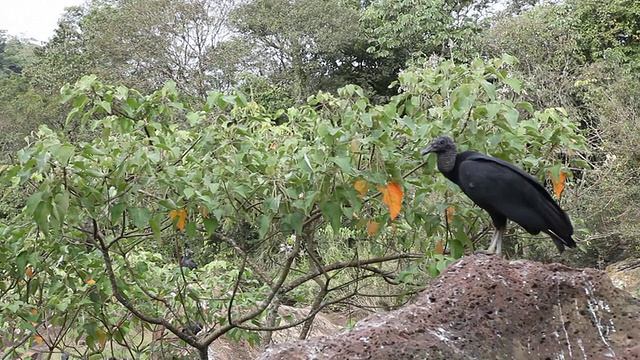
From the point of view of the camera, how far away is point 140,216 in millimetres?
2887

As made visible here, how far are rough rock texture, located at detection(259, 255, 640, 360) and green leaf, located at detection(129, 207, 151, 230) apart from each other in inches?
43.3

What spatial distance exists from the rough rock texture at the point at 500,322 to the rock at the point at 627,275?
7518 millimetres

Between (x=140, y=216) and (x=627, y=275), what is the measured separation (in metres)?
8.44

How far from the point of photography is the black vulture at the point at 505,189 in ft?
10.2

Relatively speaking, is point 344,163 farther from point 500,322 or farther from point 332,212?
point 500,322

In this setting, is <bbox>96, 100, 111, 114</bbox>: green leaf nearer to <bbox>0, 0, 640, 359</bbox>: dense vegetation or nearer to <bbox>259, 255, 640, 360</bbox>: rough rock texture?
<bbox>0, 0, 640, 359</bbox>: dense vegetation

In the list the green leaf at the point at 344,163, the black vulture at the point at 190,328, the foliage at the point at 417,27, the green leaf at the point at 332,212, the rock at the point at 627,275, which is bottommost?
the black vulture at the point at 190,328

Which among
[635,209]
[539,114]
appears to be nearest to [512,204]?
[539,114]

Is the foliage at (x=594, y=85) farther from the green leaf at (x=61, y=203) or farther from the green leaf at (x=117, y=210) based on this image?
the green leaf at (x=61, y=203)

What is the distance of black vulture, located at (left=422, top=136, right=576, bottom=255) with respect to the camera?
3.11 meters

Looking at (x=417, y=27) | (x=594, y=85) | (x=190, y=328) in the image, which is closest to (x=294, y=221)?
(x=190, y=328)

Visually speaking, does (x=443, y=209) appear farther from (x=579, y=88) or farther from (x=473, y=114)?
(x=579, y=88)

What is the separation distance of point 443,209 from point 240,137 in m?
0.96

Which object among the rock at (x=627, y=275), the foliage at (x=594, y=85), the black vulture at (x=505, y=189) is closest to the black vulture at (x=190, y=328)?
the black vulture at (x=505, y=189)
